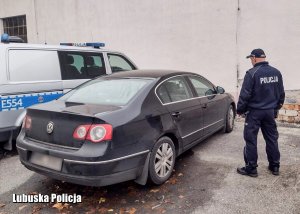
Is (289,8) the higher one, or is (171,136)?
(289,8)

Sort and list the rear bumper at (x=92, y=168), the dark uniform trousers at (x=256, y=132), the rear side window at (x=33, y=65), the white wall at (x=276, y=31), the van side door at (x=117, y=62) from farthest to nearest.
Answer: the white wall at (x=276, y=31)
the van side door at (x=117, y=62)
the rear side window at (x=33, y=65)
the dark uniform trousers at (x=256, y=132)
the rear bumper at (x=92, y=168)

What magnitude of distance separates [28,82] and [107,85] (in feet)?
5.05

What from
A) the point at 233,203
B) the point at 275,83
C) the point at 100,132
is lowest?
the point at 233,203

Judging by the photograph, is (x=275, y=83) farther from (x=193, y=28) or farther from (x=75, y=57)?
(x=193, y=28)

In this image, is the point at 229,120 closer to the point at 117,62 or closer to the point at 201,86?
the point at 201,86

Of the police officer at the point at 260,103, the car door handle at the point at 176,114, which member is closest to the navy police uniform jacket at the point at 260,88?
the police officer at the point at 260,103

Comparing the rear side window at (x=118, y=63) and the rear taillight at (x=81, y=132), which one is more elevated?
the rear side window at (x=118, y=63)

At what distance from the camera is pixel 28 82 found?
502cm

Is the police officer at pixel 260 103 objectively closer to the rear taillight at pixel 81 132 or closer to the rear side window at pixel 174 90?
the rear side window at pixel 174 90

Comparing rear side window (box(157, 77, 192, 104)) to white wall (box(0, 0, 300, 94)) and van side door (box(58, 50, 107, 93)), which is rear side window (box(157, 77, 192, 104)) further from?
white wall (box(0, 0, 300, 94))

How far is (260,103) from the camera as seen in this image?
396 centimetres

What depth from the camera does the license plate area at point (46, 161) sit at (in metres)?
3.39

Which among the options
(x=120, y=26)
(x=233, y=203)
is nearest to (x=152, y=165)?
(x=233, y=203)

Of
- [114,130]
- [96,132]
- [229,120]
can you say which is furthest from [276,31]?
[96,132]
